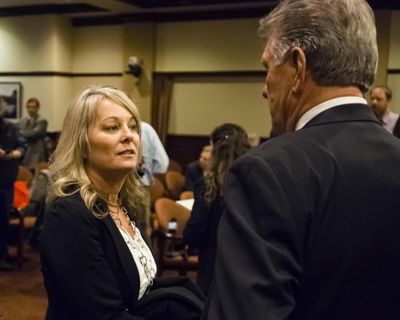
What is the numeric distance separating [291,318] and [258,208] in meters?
0.20

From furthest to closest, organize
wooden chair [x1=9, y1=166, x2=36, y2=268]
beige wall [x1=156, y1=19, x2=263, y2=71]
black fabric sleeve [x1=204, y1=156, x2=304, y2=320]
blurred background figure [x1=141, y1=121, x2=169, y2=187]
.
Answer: beige wall [x1=156, y1=19, x2=263, y2=71], wooden chair [x1=9, y1=166, x2=36, y2=268], blurred background figure [x1=141, y1=121, x2=169, y2=187], black fabric sleeve [x1=204, y1=156, x2=304, y2=320]

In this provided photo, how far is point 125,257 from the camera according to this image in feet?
5.16

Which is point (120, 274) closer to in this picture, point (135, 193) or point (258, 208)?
point (135, 193)

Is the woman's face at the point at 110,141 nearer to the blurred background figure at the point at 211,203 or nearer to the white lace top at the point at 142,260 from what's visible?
the white lace top at the point at 142,260

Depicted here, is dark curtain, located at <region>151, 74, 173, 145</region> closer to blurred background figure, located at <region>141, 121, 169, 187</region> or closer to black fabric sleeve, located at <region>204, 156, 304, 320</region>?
blurred background figure, located at <region>141, 121, 169, 187</region>

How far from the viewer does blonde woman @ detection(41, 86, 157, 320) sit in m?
1.47

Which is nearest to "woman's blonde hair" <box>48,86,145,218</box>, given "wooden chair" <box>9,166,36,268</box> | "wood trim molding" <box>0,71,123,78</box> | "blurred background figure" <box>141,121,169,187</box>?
"blurred background figure" <box>141,121,169,187</box>

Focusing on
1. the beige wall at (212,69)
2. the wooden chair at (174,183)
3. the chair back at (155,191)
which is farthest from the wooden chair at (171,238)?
the beige wall at (212,69)

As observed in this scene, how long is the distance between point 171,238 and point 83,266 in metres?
2.59

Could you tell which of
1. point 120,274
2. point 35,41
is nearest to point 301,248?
point 120,274

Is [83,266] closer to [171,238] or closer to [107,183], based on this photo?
[107,183]

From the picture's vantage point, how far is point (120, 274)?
5.11ft

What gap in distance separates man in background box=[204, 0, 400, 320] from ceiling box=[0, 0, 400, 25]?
6923 mm

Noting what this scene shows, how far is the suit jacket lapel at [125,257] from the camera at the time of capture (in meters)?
1.57
